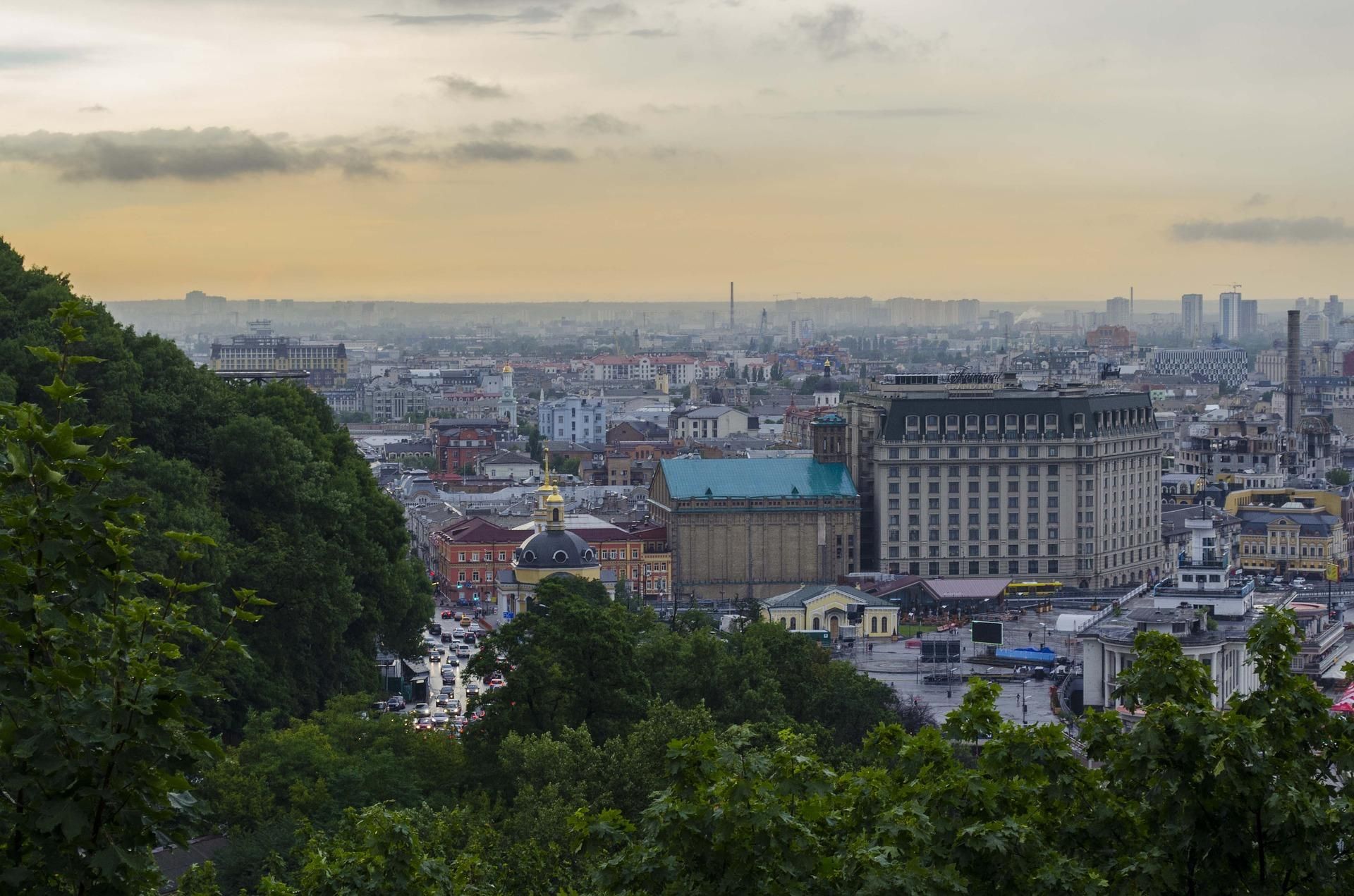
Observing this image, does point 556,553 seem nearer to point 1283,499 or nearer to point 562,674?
point 562,674

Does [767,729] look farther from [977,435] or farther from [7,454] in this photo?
[977,435]

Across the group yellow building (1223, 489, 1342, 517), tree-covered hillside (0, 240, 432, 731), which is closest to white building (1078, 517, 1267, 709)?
tree-covered hillside (0, 240, 432, 731)

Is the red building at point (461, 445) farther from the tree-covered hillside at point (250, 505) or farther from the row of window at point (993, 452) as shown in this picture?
the tree-covered hillside at point (250, 505)

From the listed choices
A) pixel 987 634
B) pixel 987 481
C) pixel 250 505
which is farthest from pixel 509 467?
pixel 250 505

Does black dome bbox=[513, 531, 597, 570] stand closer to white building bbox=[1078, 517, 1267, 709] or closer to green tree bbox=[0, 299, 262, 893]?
white building bbox=[1078, 517, 1267, 709]

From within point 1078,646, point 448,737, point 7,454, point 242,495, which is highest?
point 7,454

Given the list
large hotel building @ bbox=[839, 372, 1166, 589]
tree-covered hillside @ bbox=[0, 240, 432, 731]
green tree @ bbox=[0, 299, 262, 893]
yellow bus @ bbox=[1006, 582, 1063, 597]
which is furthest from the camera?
large hotel building @ bbox=[839, 372, 1166, 589]

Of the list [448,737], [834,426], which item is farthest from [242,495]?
[834,426]

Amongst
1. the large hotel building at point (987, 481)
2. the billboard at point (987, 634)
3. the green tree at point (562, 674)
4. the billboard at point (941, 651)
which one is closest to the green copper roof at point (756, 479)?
the large hotel building at point (987, 481)
